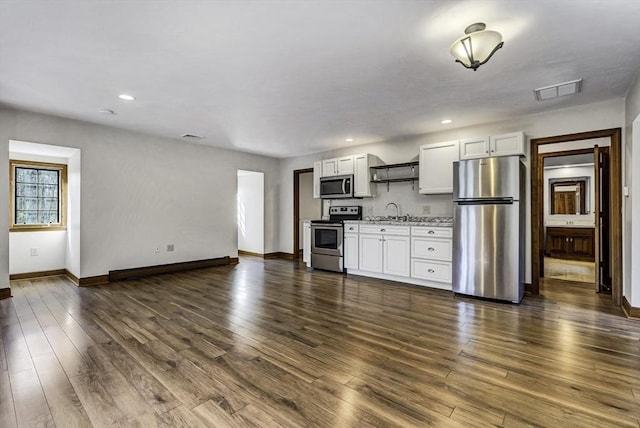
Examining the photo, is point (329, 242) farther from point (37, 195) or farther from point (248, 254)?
point (37, 195)

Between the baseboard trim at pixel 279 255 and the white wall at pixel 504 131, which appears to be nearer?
the white wall at pixel 504 131

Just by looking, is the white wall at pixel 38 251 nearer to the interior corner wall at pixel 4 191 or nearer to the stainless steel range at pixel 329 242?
the interior corner wall at pixel 4 191

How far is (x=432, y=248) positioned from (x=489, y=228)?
813 mm

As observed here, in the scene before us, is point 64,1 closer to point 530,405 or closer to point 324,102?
point 324,102

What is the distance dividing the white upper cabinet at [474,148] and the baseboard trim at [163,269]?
189 inches

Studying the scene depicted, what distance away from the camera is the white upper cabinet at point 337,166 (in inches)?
225

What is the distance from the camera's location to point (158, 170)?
539 centimetres

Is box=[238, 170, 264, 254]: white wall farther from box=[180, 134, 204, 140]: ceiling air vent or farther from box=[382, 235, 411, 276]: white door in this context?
box=[382, 235, 411, 276]: white door

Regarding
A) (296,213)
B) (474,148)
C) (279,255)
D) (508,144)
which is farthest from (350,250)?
(508,144)

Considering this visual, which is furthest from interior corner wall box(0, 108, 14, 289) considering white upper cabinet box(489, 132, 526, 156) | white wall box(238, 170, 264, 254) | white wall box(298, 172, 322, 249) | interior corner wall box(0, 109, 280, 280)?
white upper cabinet box(489, 132, 526, 156)

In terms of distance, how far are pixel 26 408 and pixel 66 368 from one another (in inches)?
17.7

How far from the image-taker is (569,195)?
7582mm

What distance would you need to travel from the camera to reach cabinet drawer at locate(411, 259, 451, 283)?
167 inches

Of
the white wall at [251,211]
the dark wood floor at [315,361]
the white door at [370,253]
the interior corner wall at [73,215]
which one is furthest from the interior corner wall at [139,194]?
the white door at [370,253]
